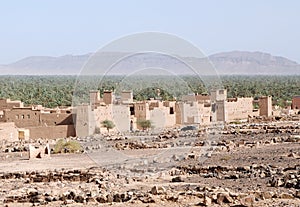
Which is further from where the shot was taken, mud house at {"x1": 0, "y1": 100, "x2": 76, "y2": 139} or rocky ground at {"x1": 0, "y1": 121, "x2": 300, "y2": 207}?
mud house at {"x1": 0, "y1": 100, "x2": 76, "y2": 139}

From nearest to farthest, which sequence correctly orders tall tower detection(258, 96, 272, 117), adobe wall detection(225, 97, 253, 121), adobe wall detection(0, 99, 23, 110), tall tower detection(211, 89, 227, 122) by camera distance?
adobe wall detection(0, 99, 23, 110) < tall tower detection(211, 89, 227, 122) < adobe wall detection(225, 97, 253, 121) < tall tower detection(258, 96, 272, 117)

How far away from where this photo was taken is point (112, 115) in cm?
4212

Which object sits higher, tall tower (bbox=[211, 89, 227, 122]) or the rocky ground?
tall tower (bbox=[211, 89, 227, 122])

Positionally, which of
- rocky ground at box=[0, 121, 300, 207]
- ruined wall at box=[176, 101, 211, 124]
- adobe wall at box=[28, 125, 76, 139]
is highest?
ruined wall at box=[176, 101, 211, 124]

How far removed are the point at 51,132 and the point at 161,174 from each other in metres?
19.0

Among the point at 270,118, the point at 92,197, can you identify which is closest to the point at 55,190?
the point at 92,197

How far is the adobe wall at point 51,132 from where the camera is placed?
38906 millimetres

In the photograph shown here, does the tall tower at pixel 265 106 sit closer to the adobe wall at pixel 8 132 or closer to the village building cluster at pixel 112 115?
the village building cluster at pixel 112 115

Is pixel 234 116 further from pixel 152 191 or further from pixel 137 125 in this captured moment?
pixel 152 191

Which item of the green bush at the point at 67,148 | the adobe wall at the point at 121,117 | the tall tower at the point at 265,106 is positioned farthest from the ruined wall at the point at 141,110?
the tall tower at the point at 265,106

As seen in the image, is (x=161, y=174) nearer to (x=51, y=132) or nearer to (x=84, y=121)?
(x=51, y=132)

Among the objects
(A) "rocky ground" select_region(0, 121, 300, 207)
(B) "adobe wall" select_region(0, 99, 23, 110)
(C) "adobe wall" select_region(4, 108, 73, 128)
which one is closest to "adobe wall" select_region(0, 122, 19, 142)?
(A) "rocky ground" select_region(0, 121, 300, 207)

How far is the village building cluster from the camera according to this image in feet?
129

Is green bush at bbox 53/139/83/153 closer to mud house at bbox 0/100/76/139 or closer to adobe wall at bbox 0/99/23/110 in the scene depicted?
mud house at bbox 0/100/76/139
